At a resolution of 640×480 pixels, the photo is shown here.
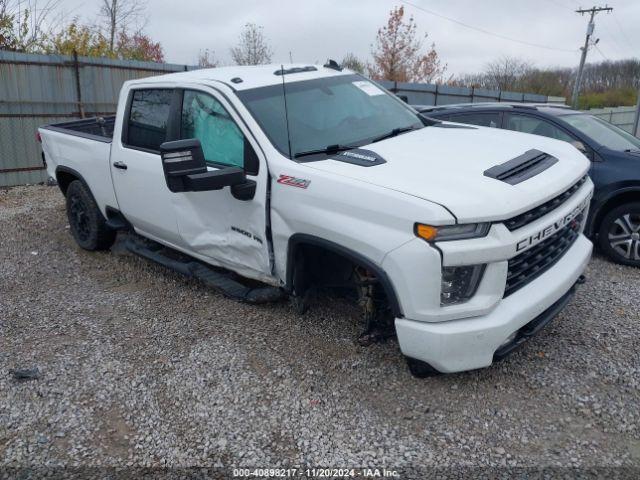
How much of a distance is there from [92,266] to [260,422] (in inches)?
128

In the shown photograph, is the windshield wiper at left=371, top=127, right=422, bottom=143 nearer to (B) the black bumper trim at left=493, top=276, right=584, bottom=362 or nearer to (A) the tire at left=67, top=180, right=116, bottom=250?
Result: (B) the black bumper trim at left=493, top=276, right=584, bottom=362

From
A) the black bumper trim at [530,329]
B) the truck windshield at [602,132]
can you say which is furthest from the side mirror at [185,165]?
the truck windshield at [602,132]

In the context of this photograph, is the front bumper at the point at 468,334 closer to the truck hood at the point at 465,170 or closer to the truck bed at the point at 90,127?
the truck hood at the point at 465,170

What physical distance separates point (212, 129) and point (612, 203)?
396 cm

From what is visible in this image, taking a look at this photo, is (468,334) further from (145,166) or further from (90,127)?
(90,127)

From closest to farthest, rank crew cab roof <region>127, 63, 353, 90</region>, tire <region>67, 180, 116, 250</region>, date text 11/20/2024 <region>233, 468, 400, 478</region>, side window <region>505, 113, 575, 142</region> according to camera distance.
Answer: date text 11/20/2024 <region>233, 468, 400, 478</region>
crew cab roof <region>127, 63, 353, 90</region>
tire <region>67, 180, 116, 250</region>
side window <region>505, 113, 575, 142</region>

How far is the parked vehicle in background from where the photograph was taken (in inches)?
204

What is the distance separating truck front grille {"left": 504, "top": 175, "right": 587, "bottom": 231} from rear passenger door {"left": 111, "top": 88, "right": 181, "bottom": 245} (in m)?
2.56

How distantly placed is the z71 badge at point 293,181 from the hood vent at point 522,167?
1.02 m

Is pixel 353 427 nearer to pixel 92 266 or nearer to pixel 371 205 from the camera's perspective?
pixel 371 205

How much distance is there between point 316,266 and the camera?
11.7 feet

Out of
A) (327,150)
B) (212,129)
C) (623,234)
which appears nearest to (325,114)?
(327,150)

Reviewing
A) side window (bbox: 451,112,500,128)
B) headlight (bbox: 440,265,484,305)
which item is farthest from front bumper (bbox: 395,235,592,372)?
side window (bbox: 451,112,500,128)

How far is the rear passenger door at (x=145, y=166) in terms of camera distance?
14.0ft
